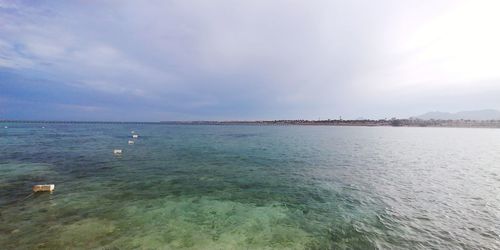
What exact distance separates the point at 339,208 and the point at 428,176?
17.0 m

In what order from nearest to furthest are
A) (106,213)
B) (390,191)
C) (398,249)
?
(398,249) → (106,213) → (390,191)

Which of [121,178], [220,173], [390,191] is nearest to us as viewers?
[390,191]

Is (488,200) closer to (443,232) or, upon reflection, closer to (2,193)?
(443,232)

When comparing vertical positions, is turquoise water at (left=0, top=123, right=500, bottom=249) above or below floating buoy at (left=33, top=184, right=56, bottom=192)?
below

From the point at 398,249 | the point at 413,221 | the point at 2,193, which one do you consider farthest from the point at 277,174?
the point at 2,193

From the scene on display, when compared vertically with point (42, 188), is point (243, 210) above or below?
below

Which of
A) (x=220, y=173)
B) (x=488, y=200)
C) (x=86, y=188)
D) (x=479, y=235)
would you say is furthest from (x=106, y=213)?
(x=488, y=200)

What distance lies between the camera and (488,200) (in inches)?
652

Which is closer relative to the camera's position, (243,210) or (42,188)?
(243,210)

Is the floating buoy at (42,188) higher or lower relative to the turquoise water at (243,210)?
higher

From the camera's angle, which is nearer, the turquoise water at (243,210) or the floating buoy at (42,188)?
the turquoise water at (243,210)

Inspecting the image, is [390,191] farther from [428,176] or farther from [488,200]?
[428,176]

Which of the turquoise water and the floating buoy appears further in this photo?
the floating buoy

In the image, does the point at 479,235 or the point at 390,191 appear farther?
the point at 390,191
